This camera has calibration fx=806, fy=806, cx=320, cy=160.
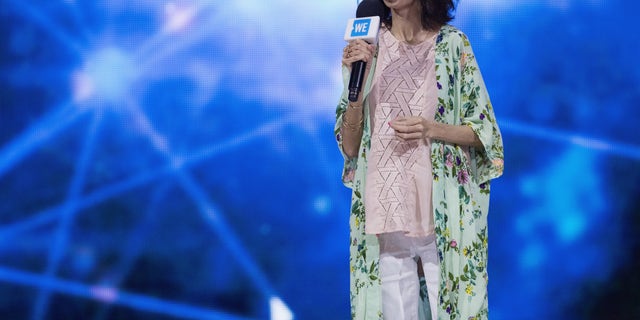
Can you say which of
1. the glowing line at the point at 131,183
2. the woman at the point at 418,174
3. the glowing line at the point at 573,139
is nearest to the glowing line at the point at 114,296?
the glowing line at the point at 131,183

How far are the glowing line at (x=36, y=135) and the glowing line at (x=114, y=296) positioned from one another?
15.7 inches

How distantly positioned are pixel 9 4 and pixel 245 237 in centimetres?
126

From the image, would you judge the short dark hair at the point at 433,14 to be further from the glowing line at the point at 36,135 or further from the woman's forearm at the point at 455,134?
the glowing line at the point at 36,135

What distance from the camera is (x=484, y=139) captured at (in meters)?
1.70

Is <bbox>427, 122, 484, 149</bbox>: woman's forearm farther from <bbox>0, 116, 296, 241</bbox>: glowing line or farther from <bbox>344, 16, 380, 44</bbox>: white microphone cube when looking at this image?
<bbox>0, 116, 296, 241</bbox>: glowing line

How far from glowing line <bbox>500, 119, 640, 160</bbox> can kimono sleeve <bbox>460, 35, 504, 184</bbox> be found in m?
1.15

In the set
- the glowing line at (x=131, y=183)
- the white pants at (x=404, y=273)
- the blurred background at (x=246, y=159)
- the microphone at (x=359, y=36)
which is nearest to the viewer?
the microphone at (x=359, y=36)

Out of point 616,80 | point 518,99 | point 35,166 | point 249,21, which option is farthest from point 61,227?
point 616,80

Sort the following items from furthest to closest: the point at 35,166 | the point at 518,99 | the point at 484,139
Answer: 1. the point at 35,166
2. the point at 518,99
3. the point at 484,139

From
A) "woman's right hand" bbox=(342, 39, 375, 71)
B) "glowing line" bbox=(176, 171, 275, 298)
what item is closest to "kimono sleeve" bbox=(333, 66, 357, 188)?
"woman's right hand" bbox=(342, 39, 375, 71)

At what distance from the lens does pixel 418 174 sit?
1.69 metres

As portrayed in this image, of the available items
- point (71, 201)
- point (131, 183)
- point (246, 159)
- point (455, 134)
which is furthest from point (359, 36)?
point (71, 201)

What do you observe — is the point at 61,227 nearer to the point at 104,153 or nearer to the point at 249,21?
the point at 104,153

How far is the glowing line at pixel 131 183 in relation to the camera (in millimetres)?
2959
